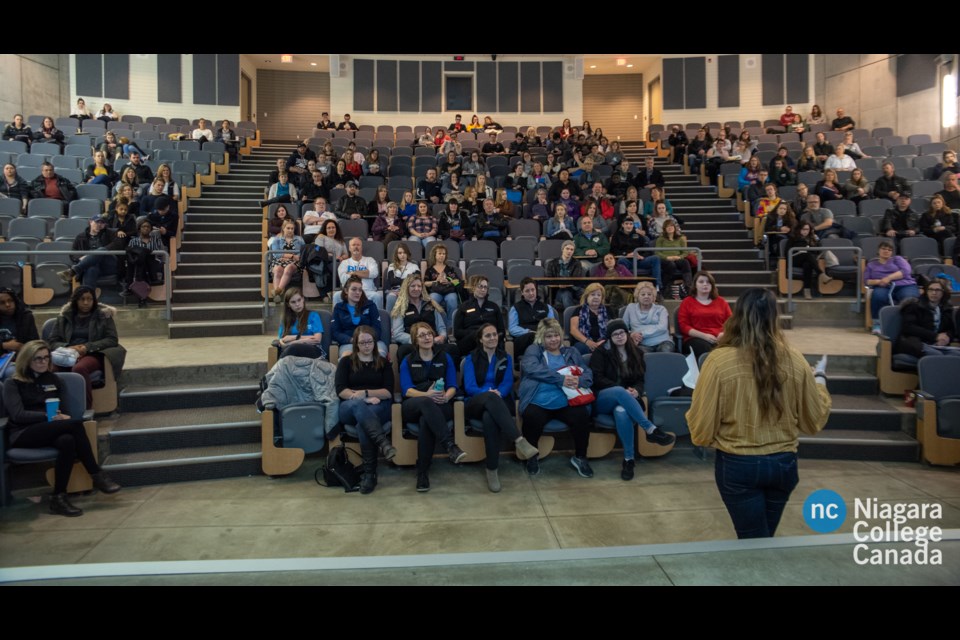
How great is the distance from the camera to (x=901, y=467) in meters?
4.73

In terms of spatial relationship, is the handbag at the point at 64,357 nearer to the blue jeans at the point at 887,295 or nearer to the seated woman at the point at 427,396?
the seated woman at the point at 427,396

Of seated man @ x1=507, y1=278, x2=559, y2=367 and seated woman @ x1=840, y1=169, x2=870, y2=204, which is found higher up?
seated woman @ x1=840, y1=169, x2=870, y2=204

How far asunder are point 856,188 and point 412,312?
7.88m

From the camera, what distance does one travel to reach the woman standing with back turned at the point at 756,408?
218 cm

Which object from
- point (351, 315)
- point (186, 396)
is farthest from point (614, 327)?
point (186, 396)

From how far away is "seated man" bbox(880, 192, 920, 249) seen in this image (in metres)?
8.44

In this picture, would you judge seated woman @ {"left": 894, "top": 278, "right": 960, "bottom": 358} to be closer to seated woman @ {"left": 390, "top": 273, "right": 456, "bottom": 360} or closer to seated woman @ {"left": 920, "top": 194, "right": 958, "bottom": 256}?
seated woman @ {"left": 920, "top": 194, "right": 958, "bottom": 256}

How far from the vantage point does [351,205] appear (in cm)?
930

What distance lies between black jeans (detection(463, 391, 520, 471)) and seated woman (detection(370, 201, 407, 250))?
13.3 ft

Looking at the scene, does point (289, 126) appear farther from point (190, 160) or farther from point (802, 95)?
point (802, 95)

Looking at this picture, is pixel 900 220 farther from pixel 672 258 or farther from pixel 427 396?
pixel 427 396

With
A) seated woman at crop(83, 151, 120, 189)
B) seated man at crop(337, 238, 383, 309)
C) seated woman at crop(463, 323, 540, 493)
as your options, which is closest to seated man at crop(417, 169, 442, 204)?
seated man at crop(337, 238, 383, 309)

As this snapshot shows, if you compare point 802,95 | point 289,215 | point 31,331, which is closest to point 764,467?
point 31,331

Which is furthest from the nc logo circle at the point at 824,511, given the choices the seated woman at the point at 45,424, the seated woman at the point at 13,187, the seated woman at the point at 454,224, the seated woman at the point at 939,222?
the seated woman at the point at 13,187
